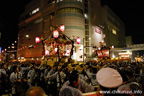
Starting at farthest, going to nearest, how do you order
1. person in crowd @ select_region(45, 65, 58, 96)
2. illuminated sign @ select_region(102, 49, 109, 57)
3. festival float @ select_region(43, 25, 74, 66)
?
illuminated sign @ select_region(102, 49, 109, 57) < festival float @ select_region(43, 25, 74, 66) < person in crowd @ select_region(45, 65, 58, 96)

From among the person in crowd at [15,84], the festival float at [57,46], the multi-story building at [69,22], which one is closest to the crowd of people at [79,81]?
the person in crowd at [15,84]

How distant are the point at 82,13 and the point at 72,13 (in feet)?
14.7

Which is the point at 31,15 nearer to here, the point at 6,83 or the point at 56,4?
the point at 56,4

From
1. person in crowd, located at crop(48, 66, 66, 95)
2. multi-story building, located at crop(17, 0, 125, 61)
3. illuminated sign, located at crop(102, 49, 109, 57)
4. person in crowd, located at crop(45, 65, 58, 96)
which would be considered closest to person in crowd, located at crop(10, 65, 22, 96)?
person in crowd, located at crop(45, 65, 58, 96)

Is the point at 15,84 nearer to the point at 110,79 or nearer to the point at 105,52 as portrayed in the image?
the point at 110,79

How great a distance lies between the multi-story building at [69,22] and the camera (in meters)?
35.2

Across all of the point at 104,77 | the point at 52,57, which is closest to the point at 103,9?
the point at 52,57

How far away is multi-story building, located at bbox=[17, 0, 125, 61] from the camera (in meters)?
35.2

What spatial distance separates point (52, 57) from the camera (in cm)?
1424

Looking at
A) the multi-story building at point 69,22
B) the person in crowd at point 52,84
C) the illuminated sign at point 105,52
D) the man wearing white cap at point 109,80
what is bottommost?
the person in crowd at point 52,84

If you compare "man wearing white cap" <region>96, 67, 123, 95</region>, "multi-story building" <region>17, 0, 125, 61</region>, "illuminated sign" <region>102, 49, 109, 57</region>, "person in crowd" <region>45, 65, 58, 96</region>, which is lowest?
"person in crowd" <region>45, 65, 58, 96</region>

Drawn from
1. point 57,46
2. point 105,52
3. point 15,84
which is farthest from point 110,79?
point 105,52

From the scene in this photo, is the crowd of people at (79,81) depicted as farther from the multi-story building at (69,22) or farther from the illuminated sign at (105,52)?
the multi-story building at (69,22)

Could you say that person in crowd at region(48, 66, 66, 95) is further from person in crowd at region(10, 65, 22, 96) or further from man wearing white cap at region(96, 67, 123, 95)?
man wearing white cap at region(96, 67, 123, 95)
